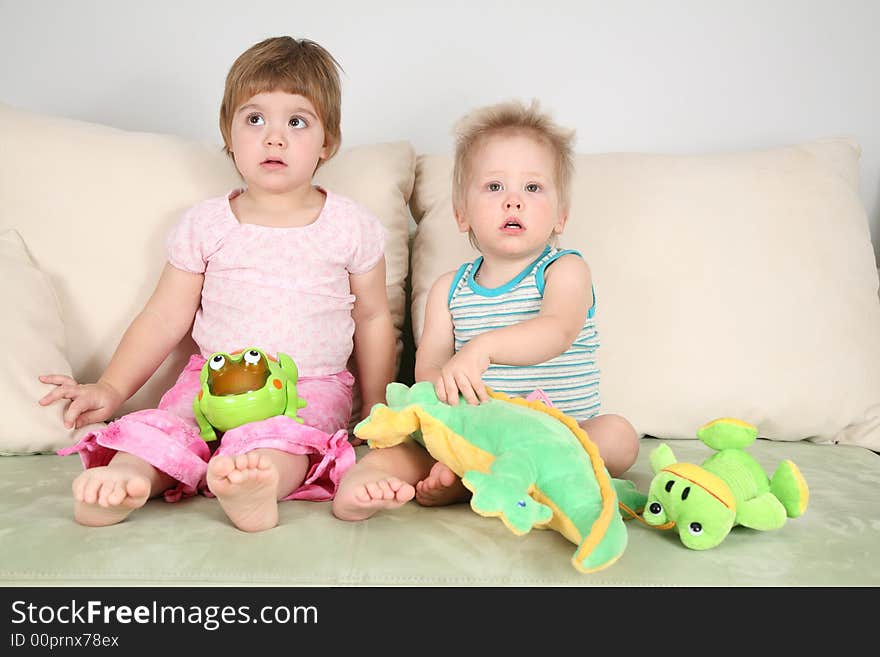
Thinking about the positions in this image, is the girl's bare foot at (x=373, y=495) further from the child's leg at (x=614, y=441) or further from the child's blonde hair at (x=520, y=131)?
the child's blonde hair at (x=520, y=131)

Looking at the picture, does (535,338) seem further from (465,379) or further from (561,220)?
(561,220)

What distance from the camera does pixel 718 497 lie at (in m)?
0.93

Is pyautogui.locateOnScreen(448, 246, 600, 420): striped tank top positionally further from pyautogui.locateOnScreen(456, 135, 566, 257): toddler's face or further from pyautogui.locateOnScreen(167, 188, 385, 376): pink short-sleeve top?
pyautogui.locateOnScreen(167, 188, 385, 376): pink short-sleeve top

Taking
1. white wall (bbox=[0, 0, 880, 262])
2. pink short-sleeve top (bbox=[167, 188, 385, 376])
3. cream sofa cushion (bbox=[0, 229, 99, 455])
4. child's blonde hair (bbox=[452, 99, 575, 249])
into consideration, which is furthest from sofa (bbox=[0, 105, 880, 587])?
white wall (bbox=[0, 0, 880, 262])

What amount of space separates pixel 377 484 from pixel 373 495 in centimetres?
1

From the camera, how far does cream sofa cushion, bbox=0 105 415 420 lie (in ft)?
4.97

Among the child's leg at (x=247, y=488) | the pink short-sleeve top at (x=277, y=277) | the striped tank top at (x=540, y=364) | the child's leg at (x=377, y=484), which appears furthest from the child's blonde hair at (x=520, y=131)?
the child's leg at (x=247, y=488)

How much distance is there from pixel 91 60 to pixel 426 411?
4.78 ft

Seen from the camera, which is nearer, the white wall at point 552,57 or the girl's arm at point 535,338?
the girl's arm at point 535,338

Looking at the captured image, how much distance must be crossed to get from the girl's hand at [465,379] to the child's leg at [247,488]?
0.77 ft

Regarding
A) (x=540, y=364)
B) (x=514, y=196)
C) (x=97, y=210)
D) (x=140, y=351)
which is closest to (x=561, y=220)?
(x=514, y=196)

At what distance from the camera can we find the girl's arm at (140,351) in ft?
4.43

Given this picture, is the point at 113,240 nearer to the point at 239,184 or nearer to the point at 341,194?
the point at 239,184

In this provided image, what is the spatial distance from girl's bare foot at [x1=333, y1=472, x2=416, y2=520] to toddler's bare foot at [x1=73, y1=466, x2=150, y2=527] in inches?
9.1
